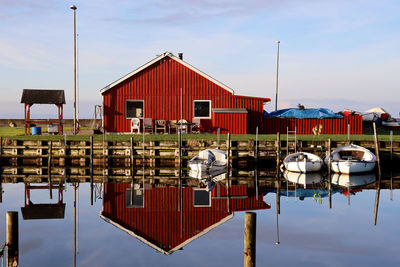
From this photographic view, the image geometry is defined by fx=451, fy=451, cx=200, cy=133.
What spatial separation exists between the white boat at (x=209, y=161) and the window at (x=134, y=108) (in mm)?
9896

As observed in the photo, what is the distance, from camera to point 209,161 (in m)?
26.9

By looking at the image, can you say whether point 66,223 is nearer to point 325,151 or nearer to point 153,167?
point 153,167

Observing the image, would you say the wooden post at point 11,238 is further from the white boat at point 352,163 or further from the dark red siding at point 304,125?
the dark red siding at point 304,125

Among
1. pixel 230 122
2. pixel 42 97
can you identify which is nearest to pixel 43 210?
pixel 230 122

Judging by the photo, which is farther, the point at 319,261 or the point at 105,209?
the point at 105,209

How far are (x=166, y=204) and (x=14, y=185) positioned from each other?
9794 millimetres

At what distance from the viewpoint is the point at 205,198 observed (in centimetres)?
2012

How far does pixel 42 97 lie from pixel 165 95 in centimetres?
1018

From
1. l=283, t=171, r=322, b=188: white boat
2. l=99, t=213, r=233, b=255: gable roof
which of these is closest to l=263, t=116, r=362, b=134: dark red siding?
l=283, t=171, r=322, b=188: white boat

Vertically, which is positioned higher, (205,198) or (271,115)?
(271,115)

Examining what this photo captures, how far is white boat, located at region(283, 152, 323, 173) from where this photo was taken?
26.9 m

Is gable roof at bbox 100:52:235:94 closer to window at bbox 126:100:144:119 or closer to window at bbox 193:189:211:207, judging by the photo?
window at bbox 126:100:144:119

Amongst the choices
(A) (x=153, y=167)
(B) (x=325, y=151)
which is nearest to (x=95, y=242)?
(A) (x=153, y=167)

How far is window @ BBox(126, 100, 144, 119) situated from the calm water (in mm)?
14303
